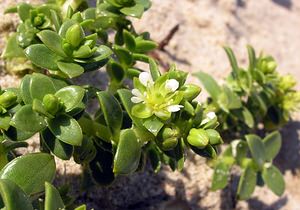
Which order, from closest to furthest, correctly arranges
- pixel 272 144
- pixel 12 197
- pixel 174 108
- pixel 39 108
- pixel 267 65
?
pixel 12 197
pixel 39 108
pixel 174 108
pixel 272 144
pixel 267 65

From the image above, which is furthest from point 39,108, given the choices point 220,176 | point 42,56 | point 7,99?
point 220,176

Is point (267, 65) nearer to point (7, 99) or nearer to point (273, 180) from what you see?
point (273, 180)

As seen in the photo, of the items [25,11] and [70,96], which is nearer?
[70,96]

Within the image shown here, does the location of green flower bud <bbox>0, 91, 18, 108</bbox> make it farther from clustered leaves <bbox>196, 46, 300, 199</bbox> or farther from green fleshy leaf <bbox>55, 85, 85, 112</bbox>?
clustered leaves <bbox>196, 46, 300, 199</bbox>

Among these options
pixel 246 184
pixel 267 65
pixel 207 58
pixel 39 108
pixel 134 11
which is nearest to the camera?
pixel 39 108

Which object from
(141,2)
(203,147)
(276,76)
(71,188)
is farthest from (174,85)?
(276,76)

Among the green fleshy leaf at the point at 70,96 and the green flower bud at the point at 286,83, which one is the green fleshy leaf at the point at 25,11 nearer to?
the green fleshy leaf at the point at 70,96

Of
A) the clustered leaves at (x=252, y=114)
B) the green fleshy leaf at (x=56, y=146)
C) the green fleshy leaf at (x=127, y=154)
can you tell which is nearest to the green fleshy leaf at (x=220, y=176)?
the clustered leaves at (x=252, y=114)
